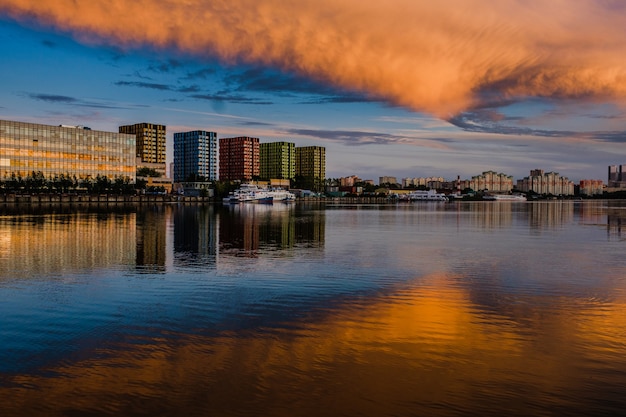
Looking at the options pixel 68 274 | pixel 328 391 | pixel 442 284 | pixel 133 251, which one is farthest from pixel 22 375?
pixel 133 251

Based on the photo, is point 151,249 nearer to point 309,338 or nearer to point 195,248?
point 195,248

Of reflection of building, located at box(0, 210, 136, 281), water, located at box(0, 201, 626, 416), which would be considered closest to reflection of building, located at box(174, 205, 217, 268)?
water, located at box(0, 201, 626, 416)

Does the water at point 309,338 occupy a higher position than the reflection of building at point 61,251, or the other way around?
the reflection of building at point 61,251

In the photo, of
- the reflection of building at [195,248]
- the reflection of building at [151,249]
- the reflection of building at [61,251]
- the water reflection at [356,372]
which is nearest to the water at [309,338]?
the water reflection at [356,372]

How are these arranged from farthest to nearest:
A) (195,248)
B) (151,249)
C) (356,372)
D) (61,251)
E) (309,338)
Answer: (195,248), (151,249), (61,251), (309,338), (356,372)

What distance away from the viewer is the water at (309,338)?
13.1 m

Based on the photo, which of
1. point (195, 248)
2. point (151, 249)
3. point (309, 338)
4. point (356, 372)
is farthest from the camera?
point (195, 248)

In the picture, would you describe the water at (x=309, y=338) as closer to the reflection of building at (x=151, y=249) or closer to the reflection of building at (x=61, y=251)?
the reflection of building at (x=61, y=251)

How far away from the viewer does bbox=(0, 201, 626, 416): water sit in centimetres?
1309

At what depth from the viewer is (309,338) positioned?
18.2m

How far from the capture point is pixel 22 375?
1429cm

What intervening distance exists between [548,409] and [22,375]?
48.2 ft

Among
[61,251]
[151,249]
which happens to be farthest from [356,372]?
[61,251]

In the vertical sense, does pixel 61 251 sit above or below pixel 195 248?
above
